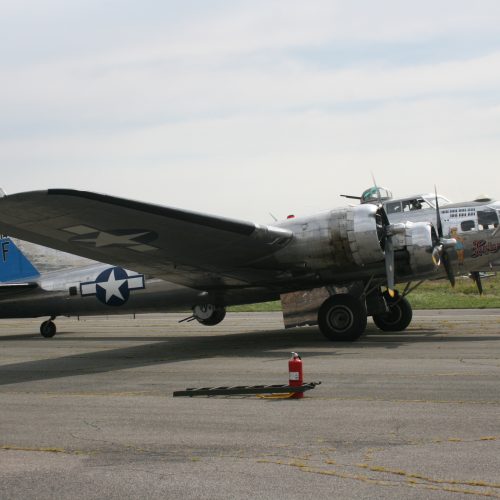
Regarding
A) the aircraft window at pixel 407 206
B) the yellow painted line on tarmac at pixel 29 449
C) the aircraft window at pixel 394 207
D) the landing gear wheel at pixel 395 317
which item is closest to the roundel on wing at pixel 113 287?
the landing gear wheel at pixel 395 317

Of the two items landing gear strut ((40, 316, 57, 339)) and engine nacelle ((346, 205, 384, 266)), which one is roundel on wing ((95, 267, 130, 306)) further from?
engine nacelle ((346, 205, 384, 266))

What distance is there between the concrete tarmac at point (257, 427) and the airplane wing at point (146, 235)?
7.37 feet

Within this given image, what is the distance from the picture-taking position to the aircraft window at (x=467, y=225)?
19219 mm

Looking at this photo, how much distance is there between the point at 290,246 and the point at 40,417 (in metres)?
8.77

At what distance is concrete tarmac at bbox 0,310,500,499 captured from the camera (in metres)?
6.15

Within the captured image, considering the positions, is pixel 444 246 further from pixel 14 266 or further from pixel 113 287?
pixel 14 266

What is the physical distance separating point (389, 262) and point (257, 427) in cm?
952

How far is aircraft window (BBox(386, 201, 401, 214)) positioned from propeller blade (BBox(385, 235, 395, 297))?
2.88 metres

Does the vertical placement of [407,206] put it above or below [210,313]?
above

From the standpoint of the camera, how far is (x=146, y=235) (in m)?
15.4

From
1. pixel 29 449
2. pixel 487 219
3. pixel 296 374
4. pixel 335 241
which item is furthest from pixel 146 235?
pixel 487 219

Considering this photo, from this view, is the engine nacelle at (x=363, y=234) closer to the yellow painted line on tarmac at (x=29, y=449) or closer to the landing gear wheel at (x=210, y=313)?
the landing gear wheel at (x=210, y=313)

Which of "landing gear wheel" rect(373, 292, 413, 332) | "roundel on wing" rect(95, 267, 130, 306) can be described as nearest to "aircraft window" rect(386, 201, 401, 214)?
"landing gear wheel" rect(373, 292, 413, 332)

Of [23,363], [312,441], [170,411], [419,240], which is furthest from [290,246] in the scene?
[312,441]
